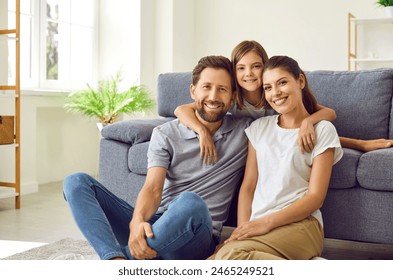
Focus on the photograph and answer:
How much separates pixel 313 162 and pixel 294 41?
14.4 feet

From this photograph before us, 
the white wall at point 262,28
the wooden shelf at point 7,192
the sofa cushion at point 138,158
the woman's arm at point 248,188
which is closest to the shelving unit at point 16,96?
the wooden shelf at point 7,192

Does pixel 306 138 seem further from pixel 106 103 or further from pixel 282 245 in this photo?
pixel 106 103

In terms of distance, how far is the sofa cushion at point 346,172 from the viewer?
225 cm

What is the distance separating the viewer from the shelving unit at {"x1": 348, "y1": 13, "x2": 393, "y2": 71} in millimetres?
5430

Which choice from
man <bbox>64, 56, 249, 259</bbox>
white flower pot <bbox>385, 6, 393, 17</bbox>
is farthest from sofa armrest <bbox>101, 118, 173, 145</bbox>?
white flower pot <bbox>385, 6, 393, 17</bbox>

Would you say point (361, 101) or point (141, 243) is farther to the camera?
point (361, 101)

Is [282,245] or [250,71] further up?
[250,71]

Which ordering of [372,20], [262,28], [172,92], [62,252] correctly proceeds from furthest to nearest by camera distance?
1. [262,28]
2. [372,20]
3. [172,92]
4. [62,252]

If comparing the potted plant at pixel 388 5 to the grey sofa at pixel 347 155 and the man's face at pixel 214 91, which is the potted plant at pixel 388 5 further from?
the man's face at pixel 214 91

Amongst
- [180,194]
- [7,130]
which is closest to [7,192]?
[7,130]

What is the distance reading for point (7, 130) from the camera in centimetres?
382

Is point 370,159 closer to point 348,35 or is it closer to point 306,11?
point 348,35

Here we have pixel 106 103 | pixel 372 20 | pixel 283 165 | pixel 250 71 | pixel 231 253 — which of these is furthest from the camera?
pixel 372 20

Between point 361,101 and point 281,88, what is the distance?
0.88 metres
